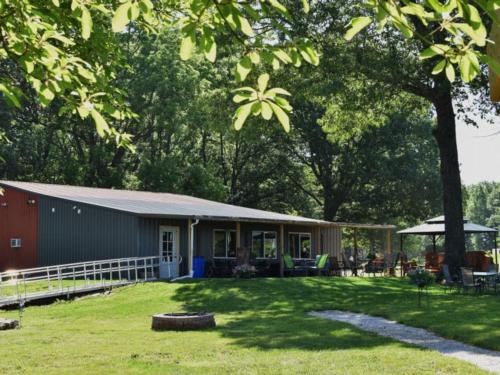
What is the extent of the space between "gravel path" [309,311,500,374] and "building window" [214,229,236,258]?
477 inches

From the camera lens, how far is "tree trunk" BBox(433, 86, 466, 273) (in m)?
20.5

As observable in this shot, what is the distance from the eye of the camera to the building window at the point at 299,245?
30469 mm

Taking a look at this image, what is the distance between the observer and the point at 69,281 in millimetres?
19672

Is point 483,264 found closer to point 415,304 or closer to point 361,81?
→ point 361,81

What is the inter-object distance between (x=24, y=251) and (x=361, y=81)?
13197 millimetres

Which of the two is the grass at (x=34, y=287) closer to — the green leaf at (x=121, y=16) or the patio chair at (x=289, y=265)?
the patio chair at (x=289, y=265)

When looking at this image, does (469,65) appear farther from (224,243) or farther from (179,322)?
(224,243)

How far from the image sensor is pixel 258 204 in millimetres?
44906

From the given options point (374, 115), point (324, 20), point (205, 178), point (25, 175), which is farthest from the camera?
point (205, 178)

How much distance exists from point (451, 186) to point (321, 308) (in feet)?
25.4

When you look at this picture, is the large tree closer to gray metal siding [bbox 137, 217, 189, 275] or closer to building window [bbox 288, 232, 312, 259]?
gray metal siding [bbox 137, 217, 189, 275]

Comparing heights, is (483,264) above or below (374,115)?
below

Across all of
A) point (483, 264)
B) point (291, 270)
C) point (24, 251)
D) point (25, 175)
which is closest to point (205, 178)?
point (25, 175)

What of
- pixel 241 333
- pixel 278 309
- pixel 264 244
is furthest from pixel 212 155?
pixel 241 333
